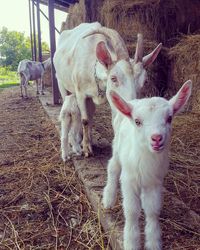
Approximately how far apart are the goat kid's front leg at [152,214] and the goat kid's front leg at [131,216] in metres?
0.06

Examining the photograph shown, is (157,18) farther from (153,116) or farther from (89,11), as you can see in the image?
(153,116)

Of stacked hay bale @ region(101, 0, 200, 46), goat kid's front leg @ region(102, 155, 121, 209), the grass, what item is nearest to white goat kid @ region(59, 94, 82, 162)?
goat kid's front leg @ region(102, 155, 121, 209)

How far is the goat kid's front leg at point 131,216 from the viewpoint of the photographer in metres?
2.36

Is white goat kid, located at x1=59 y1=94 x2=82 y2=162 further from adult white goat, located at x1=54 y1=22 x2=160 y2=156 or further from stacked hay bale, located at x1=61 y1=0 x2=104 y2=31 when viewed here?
stacked hay bale, located at x1=61 y1=0 x2=104 y2=31

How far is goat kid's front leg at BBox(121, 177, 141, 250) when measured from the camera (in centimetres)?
236

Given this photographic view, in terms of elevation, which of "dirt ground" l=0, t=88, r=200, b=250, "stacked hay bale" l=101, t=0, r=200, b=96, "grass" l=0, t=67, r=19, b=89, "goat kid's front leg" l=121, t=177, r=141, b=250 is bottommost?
"grass" l=0, t=67, r=19, b=89

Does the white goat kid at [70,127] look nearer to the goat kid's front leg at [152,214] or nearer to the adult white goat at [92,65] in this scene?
the adult white goat at [92,65]

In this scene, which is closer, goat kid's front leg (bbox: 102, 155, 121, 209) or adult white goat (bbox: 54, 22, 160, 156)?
goat kid's front leg (bbox: 102, 155, 121, 209)

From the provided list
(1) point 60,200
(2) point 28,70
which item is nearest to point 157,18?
(1) point 60,200

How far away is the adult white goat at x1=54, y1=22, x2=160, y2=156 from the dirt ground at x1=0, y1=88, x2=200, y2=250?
731 mm

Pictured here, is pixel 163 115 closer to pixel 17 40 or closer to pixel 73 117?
pixel 73 117

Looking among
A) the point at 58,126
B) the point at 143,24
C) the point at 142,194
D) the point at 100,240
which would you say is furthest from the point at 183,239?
the point at 143,24

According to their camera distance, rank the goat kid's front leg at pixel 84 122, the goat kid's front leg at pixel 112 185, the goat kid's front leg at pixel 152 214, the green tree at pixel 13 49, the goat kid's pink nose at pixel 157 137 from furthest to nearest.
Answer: the green tree at pixel 13 49 → the goat kid's front leg at pixel 84 122 → the goat kid's front leg at pixel 112 185 → the goat kid's front leg at pixel 152 214 → the goat kid's pink nose at pixel 157 137

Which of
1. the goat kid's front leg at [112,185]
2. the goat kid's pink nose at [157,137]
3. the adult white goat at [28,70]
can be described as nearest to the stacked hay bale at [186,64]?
the goat kid's front leg at [112,185]
